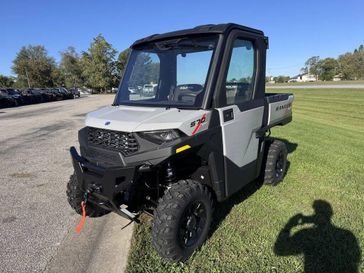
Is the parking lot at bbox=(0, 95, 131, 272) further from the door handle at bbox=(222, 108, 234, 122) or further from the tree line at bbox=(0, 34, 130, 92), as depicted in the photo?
the tree line at bbox=(0, 34, 130, 92)

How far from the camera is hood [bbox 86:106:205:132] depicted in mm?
3234

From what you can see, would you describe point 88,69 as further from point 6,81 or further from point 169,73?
point 169,73

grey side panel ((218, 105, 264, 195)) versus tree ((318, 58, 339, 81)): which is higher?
grey side panel ((218, 105, 264, 195))

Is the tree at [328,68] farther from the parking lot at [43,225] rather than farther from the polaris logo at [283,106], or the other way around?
the parking lot at [43,225]

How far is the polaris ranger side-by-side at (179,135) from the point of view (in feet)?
10.6

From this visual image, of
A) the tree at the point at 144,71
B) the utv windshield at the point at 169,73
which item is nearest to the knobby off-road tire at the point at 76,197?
the utv windshield at the point at 169,73

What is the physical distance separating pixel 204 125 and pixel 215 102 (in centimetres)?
33

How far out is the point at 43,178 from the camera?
6.33 m

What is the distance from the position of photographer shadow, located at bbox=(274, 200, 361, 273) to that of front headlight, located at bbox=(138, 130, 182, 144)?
1669mm

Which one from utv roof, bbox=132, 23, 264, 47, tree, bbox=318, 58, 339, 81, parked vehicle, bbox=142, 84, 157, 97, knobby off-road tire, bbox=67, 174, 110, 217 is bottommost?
tree, bbox=318, 58, 339, 81

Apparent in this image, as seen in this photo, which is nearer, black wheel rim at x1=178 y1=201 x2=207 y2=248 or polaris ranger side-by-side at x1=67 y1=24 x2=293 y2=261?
polaris ranger side-by-side at x1=67 y1=24 x2=293 y2=261

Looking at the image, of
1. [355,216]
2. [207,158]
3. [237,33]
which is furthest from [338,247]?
[237,33]

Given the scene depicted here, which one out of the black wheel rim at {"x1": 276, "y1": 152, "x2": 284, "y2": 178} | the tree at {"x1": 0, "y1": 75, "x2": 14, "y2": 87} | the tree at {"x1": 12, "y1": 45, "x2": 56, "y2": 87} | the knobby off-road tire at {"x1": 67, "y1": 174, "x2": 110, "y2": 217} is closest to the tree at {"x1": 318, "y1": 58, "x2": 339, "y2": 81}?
the tree at {"x1": 12, "y1": 45, "x2": 56, "y2": 87}

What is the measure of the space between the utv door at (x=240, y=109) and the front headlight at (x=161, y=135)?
25.8 inches
